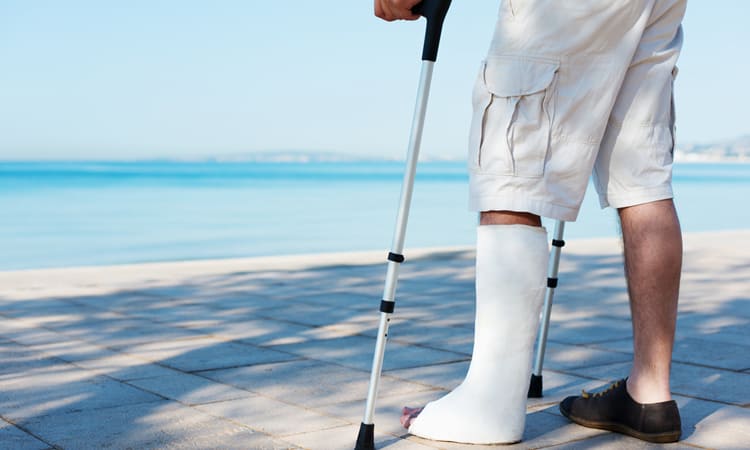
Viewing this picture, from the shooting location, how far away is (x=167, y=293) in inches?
209

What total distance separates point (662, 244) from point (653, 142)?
0.26m

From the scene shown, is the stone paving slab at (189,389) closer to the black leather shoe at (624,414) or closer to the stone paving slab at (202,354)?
the stone paving slab at (202,354)

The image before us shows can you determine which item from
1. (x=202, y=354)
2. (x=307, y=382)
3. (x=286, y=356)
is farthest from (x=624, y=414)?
(x=202, y=354)

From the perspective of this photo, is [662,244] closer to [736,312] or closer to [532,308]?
[532,308]

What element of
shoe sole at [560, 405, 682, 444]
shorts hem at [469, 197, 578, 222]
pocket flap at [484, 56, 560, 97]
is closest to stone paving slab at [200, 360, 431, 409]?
shoe sole at [560, 405, 682, 444]

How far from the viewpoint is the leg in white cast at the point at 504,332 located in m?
2.22

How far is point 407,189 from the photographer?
2.19 meters

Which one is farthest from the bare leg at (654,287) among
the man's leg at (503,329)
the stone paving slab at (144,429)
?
the stone paving slab at (144,429)

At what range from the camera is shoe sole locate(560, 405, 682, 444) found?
2273 millimetres

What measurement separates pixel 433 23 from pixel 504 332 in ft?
2.53

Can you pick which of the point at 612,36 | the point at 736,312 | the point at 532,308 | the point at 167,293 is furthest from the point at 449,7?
the point at 167,293

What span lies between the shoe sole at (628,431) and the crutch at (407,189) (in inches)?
23.7

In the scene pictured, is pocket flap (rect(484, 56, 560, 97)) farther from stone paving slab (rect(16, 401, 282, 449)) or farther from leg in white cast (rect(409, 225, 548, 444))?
stone paving slab (rect(16, 401, 282, 449))

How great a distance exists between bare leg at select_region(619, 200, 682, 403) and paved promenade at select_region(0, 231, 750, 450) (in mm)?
167
